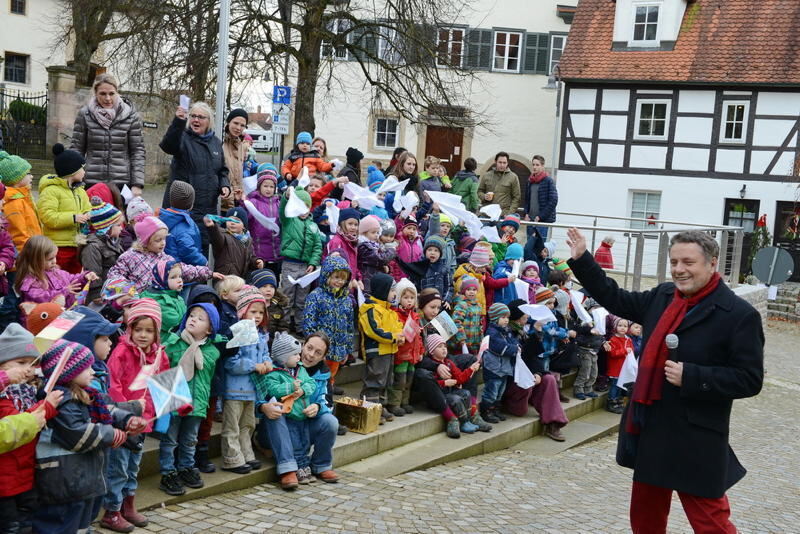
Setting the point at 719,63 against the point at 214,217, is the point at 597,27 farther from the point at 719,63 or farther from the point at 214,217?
the point at 214,217

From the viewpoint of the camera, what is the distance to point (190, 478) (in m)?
6.86

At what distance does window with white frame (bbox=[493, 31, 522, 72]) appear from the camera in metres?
35.2

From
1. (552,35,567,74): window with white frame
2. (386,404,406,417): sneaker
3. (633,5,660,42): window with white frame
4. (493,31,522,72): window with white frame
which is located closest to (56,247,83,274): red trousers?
(386,404,406,417): sneaker

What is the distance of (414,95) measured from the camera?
20.3 metres

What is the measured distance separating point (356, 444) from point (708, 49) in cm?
2563

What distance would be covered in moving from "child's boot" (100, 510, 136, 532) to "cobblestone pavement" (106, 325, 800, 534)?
5.0 inches

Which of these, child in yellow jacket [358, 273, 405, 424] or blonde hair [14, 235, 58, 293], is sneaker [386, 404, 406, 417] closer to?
child in yellow jacket [358, 273, 405, 424]

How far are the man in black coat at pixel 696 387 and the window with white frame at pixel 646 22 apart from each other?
2756 centimetres

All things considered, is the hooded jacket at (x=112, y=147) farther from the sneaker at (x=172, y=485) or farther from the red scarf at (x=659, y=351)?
the red scarf at (x=659, y=351)

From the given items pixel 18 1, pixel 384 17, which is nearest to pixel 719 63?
pixel 384 17

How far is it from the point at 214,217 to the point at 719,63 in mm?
24949

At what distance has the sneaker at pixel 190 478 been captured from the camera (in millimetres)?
6852

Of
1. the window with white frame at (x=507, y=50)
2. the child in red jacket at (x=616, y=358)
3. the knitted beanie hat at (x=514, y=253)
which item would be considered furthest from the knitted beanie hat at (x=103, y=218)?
the window with white frame at (x=507, y=50)

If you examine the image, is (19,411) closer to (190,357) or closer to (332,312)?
(190,357)
